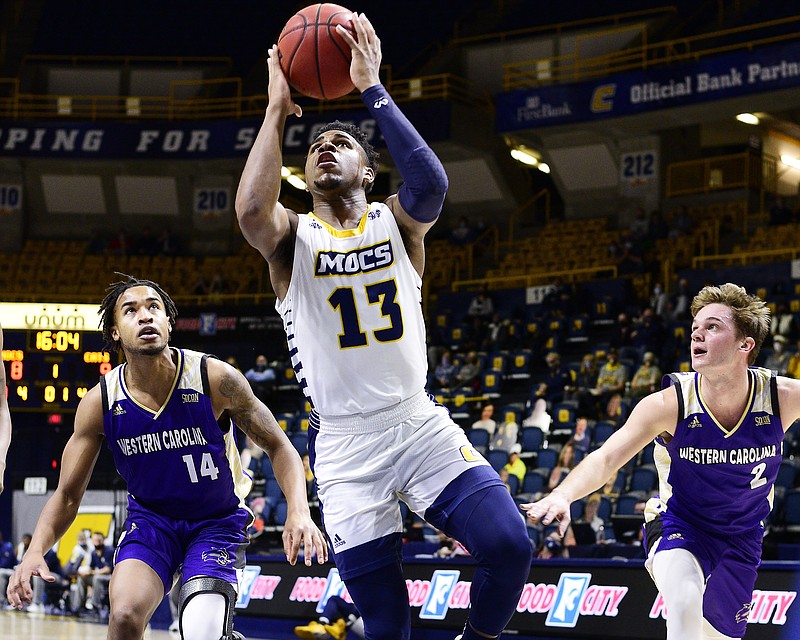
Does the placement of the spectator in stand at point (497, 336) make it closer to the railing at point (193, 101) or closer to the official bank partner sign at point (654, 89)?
the official bank partner sign at point (654, 89)

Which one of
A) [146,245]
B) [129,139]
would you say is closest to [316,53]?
[129,139]

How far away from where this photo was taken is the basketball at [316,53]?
15.8 ft

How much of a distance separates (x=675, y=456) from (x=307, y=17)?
2.72 metres

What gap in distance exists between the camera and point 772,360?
14977 millimetres

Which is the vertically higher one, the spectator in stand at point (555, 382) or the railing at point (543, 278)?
the railing at point (543, 278)

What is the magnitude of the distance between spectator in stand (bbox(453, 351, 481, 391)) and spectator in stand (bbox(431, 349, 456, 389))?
0.11m

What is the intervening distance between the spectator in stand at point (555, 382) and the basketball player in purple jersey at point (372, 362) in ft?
38.4

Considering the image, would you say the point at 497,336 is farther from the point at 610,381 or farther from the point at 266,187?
the point at 266,187

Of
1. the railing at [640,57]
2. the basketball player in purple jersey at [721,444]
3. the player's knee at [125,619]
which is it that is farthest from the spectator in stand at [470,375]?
the player's knee at [125,619]

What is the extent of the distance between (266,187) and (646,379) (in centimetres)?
1168

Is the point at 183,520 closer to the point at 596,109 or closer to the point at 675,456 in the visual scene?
the point at 675,456

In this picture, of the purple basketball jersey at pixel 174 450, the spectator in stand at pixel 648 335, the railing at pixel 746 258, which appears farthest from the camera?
the railing at pixel 746 258

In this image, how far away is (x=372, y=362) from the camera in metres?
4.62

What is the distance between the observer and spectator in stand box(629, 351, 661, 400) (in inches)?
603
